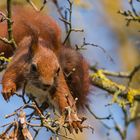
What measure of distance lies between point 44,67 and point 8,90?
0.18 m

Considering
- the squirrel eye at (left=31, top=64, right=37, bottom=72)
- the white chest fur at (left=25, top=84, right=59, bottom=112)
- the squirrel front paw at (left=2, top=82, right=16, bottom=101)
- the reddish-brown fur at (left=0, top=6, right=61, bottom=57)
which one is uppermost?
the reddish-brown fur at (left=0, top=6, right=61, bottom=57)

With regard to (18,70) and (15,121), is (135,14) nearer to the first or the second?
(18,70)

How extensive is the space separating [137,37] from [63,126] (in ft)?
15.2

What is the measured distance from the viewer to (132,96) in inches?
108

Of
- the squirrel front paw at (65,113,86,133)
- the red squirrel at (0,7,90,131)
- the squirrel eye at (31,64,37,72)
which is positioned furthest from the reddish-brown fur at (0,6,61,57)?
the squirrel front paw at (65,113,86,133)

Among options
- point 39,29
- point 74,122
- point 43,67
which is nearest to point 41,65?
point 43,67

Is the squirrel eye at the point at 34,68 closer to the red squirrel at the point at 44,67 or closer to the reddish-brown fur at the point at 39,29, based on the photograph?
the red squirrel at the point at 44,67

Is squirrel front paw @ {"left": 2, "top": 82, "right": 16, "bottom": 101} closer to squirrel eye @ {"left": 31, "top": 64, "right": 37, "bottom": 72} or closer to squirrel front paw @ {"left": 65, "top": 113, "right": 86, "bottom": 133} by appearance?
squirrel eye @ {"left": 31, "top": 64, "right": 37, "bottom": 72}

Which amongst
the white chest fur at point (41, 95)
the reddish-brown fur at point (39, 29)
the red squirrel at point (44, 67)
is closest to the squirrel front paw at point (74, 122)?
the red squirrel at point (44, 67)

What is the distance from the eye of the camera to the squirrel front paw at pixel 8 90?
199 centimetres

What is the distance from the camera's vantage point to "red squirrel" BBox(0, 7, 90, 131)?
209cm

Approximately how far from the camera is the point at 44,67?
6.97 ft

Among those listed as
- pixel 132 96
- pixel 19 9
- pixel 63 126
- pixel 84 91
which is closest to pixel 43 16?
pixel 19 9

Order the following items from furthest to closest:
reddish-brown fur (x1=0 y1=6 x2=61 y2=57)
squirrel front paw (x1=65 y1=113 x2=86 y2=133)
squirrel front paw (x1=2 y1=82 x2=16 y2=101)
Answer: reddish-brown fur (x1=0 y1=6 x2=61 y2=57) < squirrel front paw (x1=2 y1=82 x2=16 y2=101) < squirrel front paw (x1=65 y1=113 x2=86 y2=133)
